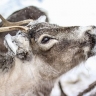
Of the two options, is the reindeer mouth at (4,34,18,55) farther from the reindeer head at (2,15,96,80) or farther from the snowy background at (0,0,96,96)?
the snowy background at (0,0,96,96)

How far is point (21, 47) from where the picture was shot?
7.93ft

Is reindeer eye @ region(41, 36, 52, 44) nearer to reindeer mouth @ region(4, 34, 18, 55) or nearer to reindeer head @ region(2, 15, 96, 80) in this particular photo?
reindeer head @ region(2, 15, 96, 80)

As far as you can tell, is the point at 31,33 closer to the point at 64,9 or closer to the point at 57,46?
the point at 57,46

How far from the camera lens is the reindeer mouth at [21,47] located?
2412 millimetres

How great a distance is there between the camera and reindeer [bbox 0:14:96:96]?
2.42 metres

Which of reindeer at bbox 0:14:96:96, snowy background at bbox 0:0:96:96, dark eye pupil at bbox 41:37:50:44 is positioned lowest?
snowy background at bbox 0:0:96:96

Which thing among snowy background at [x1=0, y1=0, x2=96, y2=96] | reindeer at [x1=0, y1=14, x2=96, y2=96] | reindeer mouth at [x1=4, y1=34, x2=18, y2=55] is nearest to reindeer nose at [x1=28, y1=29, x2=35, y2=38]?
reindeer at [x1=0, y1=14, x2=96, y2=96]

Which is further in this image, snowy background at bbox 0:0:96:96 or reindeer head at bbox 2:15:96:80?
snowy background at bbox 0:0:96:96

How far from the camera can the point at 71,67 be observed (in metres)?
2.51

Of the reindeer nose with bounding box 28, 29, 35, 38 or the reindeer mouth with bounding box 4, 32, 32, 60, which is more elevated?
the reindeer nose with bounding box 28, 29, 35, 38

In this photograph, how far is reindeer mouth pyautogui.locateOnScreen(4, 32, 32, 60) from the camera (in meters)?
2.41

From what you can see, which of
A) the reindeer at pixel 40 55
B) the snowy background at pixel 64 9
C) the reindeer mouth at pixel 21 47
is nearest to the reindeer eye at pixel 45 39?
the reindeer at pixel 40 55

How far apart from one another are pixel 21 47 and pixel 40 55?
15cm

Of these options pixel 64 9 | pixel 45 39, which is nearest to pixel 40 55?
pixel 45 39
